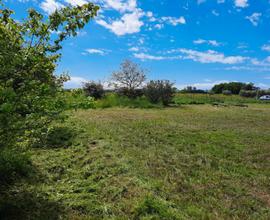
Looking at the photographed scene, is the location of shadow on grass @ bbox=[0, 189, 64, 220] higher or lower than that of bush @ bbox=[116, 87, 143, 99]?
lower

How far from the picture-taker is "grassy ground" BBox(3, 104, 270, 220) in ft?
8.59

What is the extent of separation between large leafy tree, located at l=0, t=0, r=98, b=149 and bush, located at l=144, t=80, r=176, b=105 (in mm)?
15887

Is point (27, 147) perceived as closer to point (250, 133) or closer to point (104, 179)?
point (104, 179)

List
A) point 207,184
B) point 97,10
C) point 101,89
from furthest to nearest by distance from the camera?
point 101,89, point 207,184, point 97,10

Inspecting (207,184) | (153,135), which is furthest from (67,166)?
(153,135)

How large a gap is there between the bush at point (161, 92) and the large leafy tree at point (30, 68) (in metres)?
15.9

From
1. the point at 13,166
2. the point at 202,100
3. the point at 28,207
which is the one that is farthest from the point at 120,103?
the point at 28,207

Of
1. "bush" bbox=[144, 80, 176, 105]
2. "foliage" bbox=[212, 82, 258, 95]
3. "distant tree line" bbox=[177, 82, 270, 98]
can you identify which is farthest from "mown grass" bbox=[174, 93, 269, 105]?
"foliage" bbox=[212, 82, 258, 95]

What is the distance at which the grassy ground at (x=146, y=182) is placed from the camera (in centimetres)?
262

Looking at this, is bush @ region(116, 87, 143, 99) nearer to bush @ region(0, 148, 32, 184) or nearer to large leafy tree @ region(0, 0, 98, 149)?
bush @ region(0, 148, 32, 184)

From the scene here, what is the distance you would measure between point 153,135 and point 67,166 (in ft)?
9.76

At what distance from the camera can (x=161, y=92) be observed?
18.5m

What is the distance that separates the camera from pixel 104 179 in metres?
3.41

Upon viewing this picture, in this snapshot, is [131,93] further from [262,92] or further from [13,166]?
[262,92]
